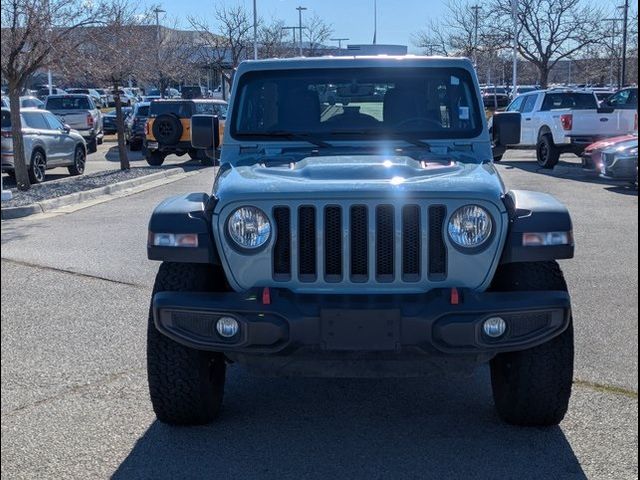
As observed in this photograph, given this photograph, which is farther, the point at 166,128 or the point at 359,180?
→ the point at 166,128

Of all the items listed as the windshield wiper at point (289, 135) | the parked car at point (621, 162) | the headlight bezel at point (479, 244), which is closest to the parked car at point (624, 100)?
the parked car at point (621, 162)

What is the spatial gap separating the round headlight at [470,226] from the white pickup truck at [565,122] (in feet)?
49.4

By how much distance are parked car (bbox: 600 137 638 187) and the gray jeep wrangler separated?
11180 millimetres

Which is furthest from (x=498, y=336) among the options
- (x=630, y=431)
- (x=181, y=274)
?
(x=181, y=274)

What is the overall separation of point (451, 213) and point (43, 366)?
2875mm

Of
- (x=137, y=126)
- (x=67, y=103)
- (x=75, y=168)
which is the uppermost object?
(x=67, y=103)

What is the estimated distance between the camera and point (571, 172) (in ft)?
61.7

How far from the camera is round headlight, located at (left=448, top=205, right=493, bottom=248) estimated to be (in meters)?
4.03

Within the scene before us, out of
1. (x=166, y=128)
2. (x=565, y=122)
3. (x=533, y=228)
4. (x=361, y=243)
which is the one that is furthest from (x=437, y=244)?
(x=166, y=128)

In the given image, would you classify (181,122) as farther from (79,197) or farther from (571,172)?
(571,172)

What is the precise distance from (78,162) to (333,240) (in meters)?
16.1

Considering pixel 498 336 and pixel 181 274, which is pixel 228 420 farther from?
pixel 498 336

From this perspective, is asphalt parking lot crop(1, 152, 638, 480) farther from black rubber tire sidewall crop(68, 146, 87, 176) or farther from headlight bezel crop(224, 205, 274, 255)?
black rubber tire sidewall crop(68, 146, 87, 176)

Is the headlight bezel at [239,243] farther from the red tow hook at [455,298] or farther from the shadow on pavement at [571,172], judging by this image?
the shadow on pavement at [571,172]
